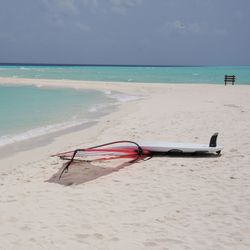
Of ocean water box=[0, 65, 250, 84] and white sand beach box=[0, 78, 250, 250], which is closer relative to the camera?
white sand beach box=[0, 78, 250, 250]

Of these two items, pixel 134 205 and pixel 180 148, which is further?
pixel 180 148

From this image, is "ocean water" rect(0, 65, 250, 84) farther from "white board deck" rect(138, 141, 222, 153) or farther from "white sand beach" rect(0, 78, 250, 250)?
"white sand beach" rect(0, 78, 250, 250)

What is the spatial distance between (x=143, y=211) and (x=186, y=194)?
2.59ft

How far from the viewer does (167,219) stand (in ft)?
13.5

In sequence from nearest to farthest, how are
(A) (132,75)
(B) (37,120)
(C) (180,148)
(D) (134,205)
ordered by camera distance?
1. (D) (134,205)
2. (C) (180,148)
3. (B) (37,120)
4. (A) (132,75)

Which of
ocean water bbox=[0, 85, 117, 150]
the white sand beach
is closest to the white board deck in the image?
the white sand beach

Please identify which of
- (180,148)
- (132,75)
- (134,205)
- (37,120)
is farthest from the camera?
(132,75)

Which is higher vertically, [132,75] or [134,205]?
[132,75]

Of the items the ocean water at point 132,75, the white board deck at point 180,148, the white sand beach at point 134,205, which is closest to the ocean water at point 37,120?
the white sand beach at point 134,205

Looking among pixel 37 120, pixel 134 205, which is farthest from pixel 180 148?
pixel 37 120

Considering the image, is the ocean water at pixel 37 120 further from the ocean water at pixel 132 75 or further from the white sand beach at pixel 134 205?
the ocean water at pixel 132 75

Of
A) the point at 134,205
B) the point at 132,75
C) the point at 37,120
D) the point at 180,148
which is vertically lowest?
the point at 37,120

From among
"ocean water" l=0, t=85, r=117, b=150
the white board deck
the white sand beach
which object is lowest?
"ocean water" l=0, t=85, r=117, b=150

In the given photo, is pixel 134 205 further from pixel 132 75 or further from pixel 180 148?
pixel 132 75
